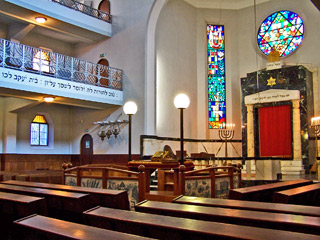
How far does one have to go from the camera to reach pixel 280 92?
13203mm

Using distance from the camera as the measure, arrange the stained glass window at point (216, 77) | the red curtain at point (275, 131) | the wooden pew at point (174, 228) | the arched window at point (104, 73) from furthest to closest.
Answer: the stained glass window at point (216, 77) < the arched window at point (104, 73) < the red curtain at point (275, 131) < the wooden pew at point (174, 228)

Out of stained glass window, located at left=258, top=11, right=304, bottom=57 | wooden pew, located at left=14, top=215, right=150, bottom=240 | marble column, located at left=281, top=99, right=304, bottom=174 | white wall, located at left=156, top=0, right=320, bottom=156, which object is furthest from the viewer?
stained glass window, located at left=258, top=11, right=304, bottom=57

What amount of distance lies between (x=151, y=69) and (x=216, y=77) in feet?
15.5

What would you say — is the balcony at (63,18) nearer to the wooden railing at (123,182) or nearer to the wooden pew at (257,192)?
the wooden railing at (123,182)

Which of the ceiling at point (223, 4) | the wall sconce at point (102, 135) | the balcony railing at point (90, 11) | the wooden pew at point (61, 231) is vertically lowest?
the wooden pew at point (61, 231)

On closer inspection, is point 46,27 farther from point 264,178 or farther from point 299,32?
point 299,32

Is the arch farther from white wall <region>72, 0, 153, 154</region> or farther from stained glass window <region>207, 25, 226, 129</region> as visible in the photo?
stained glass window <region>207, 25, 226, 129</region>

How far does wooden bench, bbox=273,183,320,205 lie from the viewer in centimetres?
356

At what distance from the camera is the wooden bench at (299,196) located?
3557 millimetres

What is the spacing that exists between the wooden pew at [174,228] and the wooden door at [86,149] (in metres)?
12.4

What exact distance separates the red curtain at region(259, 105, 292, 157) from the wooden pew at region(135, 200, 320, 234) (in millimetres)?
11223

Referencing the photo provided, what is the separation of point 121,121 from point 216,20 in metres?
7.67

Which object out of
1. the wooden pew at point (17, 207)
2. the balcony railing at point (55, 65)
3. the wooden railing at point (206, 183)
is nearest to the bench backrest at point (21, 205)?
the wooden pew at point (17, 207)

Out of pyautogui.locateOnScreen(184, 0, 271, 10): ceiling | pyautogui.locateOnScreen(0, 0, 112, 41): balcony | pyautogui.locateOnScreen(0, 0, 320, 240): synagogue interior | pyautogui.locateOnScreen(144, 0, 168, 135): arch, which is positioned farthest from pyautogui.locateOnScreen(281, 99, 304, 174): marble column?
pyautogui.locateOnScreen(0, 0, 112, 41): balcony
